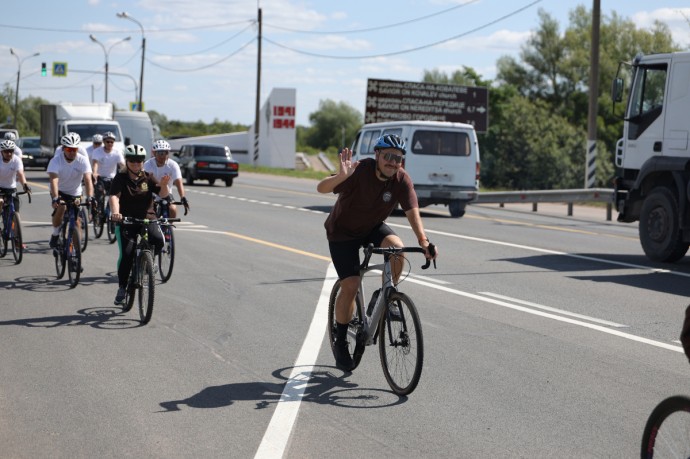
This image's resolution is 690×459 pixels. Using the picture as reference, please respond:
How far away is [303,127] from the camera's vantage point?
138125 millimetres

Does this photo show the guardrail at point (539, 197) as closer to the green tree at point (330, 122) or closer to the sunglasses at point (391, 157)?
the sunglasses at point (391, 157)

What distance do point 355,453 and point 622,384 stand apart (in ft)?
8.47

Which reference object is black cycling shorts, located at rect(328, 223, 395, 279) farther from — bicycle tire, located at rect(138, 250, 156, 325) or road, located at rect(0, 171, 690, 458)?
bicycle tire, located at rect(138, 250, 156, 325)

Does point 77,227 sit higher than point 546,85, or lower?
lower

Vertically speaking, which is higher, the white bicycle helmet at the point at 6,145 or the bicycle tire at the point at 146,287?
the white bicycle helmet at the point at 6,145

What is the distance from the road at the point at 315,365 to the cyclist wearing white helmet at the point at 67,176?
0.85m

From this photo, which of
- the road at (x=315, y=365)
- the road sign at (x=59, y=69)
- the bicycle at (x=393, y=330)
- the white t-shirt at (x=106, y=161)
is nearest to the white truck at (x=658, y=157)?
the road at (x=315, y=365)

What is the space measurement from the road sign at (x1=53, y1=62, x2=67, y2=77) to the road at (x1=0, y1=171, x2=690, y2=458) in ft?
208

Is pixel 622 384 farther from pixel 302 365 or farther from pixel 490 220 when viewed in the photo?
pixel 490 220

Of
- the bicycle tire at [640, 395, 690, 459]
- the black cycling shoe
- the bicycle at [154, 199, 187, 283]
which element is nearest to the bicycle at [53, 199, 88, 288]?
the bicycle at [154, 199, 187, 283]

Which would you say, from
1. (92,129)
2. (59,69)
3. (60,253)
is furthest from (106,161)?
(59,69)

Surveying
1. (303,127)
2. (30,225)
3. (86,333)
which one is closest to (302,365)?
(86,333)

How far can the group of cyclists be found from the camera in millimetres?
10477

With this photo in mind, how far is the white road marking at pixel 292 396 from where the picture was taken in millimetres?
5746
